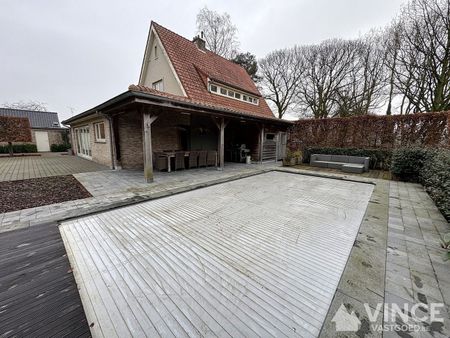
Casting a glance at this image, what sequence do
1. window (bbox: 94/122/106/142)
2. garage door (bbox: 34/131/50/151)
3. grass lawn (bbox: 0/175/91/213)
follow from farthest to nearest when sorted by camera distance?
garage door (bbox: 34/131/50/151), window (bbox: 94/122/106/142), grass lawn (bbox: 0/175/91/213)

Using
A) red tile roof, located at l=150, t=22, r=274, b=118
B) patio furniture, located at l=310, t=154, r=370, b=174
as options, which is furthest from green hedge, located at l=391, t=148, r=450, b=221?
red tile roof, located at l=150, t=22, r=274, b=118

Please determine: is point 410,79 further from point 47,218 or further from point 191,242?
point 47,218


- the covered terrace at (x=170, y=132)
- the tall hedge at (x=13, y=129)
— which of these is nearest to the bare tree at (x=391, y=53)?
the covered terrace at (x=170, y=132)

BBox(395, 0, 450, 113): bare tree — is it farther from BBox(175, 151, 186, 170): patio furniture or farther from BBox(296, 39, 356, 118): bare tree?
BBox(175, 151, 186, 170): patio furniture

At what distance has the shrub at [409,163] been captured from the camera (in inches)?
225

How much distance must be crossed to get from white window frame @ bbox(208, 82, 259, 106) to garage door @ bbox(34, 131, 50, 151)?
17.4m

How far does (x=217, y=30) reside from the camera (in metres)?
15.3

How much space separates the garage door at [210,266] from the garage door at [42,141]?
19880mm

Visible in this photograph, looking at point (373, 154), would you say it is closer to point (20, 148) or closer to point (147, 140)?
point (147, 140)

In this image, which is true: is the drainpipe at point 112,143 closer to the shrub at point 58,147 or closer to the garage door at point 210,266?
the garage door at point 210,266

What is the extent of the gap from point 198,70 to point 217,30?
28.6 ft

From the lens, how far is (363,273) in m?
1.79

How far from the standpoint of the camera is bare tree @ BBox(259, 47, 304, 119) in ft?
53.0

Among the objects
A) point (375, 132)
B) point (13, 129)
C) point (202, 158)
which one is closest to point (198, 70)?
point (202, 158)
